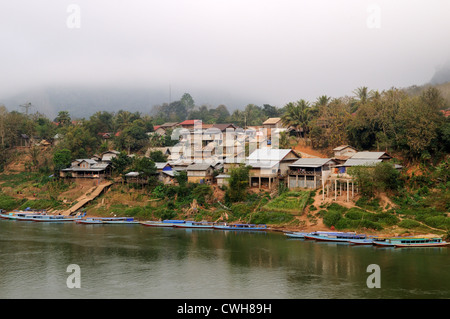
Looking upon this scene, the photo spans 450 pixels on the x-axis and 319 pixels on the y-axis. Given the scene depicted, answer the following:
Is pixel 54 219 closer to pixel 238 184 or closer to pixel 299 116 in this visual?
pixel 238 184

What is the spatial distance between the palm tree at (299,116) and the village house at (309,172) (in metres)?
13.4

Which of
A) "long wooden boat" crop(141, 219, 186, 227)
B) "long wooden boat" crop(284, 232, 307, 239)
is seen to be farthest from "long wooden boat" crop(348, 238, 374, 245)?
"long wooden boat" crop(141, 219, 186, 227)

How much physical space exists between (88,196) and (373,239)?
32332mm

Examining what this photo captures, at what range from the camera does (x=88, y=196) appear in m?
50.1

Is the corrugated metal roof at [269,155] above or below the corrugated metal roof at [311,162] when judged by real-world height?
above

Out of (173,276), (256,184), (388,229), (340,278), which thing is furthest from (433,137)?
(173,276)

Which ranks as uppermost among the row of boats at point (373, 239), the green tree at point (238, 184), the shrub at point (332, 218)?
the green tree at point (238, 184)

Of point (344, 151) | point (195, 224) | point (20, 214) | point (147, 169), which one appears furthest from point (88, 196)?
point (344, 151)

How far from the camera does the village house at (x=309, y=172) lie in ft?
140

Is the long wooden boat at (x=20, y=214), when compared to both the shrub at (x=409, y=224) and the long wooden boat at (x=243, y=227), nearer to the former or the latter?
the long wooden boat at (x=243, y=227)

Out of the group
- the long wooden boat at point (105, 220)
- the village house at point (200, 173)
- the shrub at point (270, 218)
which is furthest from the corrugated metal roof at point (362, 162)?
the long wooden boat at point (105, 220)

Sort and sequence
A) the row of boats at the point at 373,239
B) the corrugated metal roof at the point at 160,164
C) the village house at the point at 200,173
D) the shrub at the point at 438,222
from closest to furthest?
the row of boats at the point at 373,239 < the shrub at the point at 438,222 < the village house at the point at 200,173 < the corrugated metal roof at the point at 160,164

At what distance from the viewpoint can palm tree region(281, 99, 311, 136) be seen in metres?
56.5

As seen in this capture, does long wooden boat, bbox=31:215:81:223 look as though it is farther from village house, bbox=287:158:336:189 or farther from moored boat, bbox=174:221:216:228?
village house, bbox=287:158:336:189
